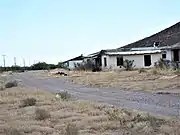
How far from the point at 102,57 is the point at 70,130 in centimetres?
5346

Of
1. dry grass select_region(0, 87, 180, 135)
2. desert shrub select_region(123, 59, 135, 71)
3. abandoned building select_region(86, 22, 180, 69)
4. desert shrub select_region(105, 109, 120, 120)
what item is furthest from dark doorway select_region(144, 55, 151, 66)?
desert shrub select_region(105, 109, 120, 120)

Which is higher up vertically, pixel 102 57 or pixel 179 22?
pixel 179 22

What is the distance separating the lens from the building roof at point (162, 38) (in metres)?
59.2

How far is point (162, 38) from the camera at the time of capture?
63.3m

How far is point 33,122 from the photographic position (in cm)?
1316

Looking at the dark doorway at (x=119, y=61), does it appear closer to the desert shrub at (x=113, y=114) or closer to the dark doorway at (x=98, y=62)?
the dark doorway at (x=98, y=62)

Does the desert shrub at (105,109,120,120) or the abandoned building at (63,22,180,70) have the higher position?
the abandoned building at (63,22,180,70)

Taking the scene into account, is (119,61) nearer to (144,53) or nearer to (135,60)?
(135,60)

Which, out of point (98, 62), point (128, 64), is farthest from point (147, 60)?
point (98, 62)

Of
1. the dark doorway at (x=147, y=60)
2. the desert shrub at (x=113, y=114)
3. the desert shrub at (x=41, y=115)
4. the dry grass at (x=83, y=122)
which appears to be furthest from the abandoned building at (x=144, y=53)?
the desert shrub at (x=41, y=115)

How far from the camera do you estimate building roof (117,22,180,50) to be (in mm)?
59216

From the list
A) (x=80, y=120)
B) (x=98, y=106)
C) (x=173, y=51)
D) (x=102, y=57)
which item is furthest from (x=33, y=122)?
(x=102, y=57)

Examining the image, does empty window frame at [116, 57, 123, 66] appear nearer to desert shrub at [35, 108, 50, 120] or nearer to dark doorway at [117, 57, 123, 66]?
dark doorway at [117, 57, 123, 66]

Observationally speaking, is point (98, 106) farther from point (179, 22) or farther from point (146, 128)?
point (179, 22)
